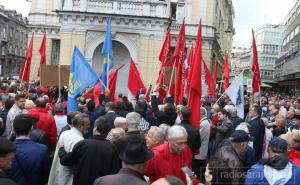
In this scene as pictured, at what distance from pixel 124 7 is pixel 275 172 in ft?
78.5

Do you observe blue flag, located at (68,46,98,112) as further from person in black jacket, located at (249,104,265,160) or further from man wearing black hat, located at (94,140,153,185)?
man wearing black hat, located at (94,140,153,185)

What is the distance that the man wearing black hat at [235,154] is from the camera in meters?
5.21

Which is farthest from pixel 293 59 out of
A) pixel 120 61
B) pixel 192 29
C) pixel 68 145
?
pixel 68 145

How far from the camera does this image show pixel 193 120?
28.1 ft

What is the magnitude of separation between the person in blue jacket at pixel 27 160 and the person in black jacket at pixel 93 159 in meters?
0.38

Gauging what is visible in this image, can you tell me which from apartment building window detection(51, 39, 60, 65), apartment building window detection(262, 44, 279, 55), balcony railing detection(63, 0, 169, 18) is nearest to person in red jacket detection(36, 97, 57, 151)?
balcony railing detection(63, 0, 169, 18)

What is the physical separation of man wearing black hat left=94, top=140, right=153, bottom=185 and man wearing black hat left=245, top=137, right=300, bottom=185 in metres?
1.26

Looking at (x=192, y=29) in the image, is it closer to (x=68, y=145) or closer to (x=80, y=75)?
(x=80, y=75)

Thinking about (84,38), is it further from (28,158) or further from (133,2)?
(28,158)

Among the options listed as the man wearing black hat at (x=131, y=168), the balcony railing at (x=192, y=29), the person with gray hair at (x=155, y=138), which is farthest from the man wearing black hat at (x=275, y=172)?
the balcony railing at (x=192, y=29)

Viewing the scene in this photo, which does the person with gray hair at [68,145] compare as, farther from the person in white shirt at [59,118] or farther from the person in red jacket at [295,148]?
the person in red jacket at [295,148]

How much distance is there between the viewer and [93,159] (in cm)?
593

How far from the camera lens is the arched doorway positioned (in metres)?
28.3

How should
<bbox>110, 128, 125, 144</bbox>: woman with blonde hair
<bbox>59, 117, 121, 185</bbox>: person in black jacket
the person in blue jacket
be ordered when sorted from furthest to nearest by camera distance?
<bbox>110, 128, 125, 144</bbox>: woman with blonde hair < <bbox>59, 117, 121, 185</bbox>: person in black jacket < the person in blue jacket
